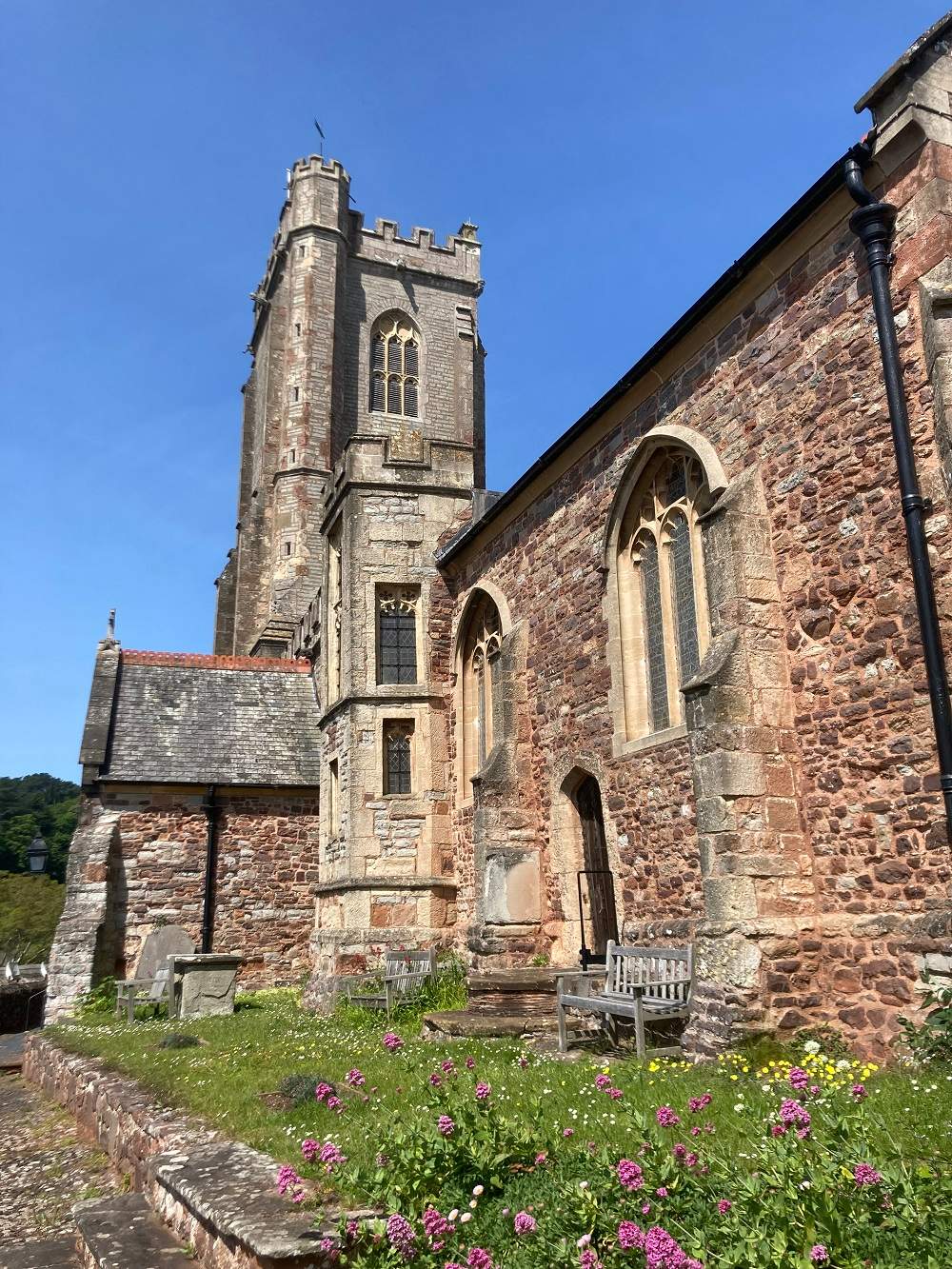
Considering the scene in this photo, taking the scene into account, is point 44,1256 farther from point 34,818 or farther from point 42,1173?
point 34,818

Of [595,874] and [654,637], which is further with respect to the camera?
[595,874]

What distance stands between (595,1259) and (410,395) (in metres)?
38.9

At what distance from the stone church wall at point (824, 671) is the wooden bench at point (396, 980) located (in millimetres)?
3563

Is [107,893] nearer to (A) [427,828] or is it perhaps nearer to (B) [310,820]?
(B) [310,820]

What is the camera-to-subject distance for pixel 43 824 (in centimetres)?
4434

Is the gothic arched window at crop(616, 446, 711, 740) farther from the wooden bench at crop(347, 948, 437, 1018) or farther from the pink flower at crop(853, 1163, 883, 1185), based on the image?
the pink flower at crop(853, 1163, 883, 1185)

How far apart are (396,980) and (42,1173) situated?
18.1ft

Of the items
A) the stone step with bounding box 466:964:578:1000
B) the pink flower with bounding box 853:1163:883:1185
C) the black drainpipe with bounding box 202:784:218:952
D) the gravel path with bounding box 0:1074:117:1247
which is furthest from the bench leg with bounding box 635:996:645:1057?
the black drainpipe with bounding box 202:784:218:952

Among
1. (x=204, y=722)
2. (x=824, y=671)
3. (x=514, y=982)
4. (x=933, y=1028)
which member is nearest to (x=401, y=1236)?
(x=933, y=1028)

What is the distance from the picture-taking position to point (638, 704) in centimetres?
1026

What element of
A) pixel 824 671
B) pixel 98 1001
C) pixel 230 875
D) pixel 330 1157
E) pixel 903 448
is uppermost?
pixel 903 448

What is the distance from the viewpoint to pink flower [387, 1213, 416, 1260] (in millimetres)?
3400

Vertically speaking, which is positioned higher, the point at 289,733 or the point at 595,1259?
the point at 289,733

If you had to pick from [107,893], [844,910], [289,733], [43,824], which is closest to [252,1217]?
[844,910]
